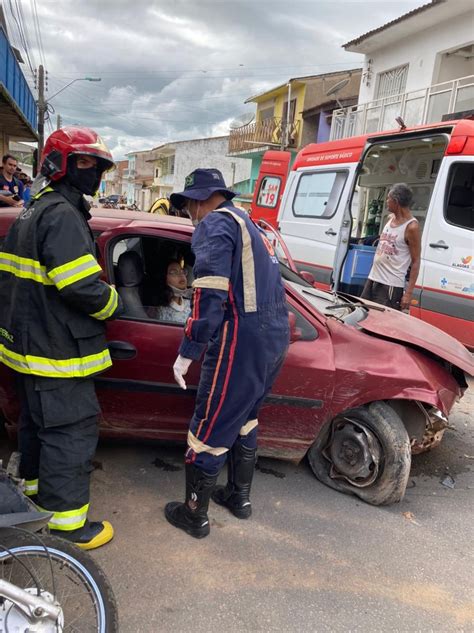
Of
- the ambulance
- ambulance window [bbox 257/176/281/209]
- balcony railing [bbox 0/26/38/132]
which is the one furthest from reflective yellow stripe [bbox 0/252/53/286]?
balcony railing [bbox 0/26/38/132]

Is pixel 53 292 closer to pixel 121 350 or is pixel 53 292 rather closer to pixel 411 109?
pixel 121 350

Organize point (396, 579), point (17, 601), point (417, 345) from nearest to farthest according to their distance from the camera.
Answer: point (17, 601), point (396, 579), point (417, 345)

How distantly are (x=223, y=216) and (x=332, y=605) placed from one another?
1.77 m

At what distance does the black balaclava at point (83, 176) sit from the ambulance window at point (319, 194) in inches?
182

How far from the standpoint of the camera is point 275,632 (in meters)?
2.06

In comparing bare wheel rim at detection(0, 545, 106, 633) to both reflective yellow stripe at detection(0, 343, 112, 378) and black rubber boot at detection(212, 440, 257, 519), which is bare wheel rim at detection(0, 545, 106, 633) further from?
black rubber boot at detection(212, 440, 257, 519)

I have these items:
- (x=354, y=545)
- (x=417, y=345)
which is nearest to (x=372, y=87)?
(x=417, y=345)

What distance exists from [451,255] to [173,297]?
3199 millimetres

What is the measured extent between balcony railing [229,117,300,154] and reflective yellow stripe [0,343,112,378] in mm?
22451

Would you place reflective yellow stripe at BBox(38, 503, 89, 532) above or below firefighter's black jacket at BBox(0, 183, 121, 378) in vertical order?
below

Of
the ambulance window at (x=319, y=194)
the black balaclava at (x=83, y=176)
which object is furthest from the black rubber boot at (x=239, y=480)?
the ambulance window at (x=319, y=194)

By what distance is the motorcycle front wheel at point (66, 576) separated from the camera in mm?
1586

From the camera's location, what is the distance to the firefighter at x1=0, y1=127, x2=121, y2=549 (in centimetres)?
211

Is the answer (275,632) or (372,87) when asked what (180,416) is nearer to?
(275,632)
